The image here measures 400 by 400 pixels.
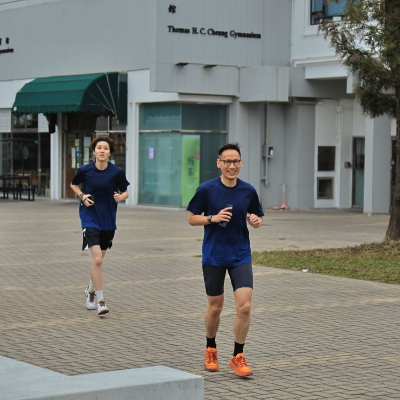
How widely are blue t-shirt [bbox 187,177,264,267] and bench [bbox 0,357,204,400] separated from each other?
176cm

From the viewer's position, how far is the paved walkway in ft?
24.3

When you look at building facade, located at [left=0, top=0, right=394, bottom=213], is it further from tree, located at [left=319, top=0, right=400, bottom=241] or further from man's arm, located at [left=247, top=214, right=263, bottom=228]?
man's arm, located at [left=247, top=214, right=263, bottom=228]

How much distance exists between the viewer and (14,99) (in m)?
33.9

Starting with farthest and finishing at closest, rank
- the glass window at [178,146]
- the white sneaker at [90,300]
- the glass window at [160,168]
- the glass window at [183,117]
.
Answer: the glass window at [160,168], the glass window at [178,146], the glass window at [183,117], the white sneaker at [90,300]

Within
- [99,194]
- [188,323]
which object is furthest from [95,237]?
[188,323]

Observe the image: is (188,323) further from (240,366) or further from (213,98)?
(213,98)

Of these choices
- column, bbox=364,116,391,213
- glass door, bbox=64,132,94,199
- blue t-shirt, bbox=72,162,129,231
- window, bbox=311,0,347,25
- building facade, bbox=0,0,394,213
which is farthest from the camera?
glass door, bbox=64,132,94,199

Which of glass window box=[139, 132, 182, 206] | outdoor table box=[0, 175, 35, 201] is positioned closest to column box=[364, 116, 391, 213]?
glass window box=[139, 132, 182, 206]

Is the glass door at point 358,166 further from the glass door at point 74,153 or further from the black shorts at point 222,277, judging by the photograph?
the black shorts at point 222,277

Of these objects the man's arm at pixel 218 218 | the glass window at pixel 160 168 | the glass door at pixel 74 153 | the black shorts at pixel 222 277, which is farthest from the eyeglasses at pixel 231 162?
the glass door at pixel 74 153

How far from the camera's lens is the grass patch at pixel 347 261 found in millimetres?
13484

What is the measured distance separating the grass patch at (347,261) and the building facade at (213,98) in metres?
10.6

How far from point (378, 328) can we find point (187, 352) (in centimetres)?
224

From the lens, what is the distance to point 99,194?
1032 centimetres
